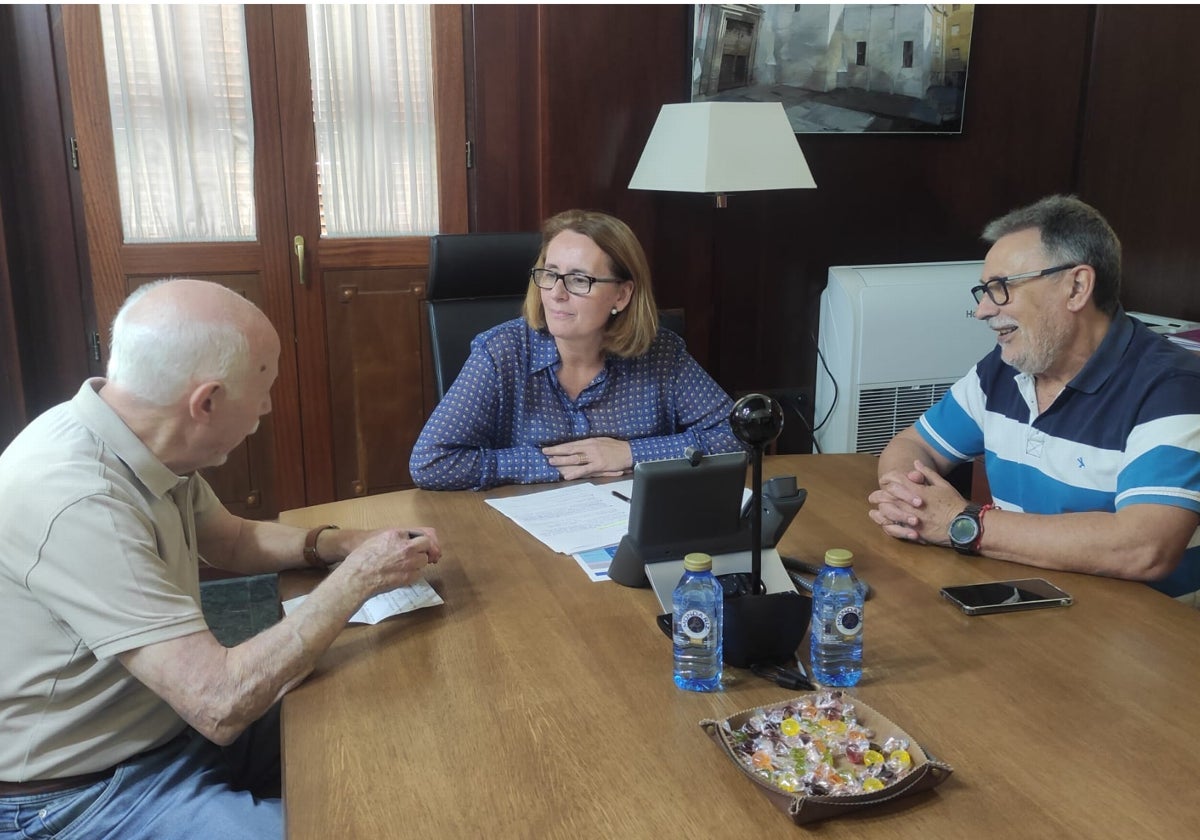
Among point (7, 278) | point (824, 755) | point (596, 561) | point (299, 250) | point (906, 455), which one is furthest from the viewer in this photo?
point (299, 250)

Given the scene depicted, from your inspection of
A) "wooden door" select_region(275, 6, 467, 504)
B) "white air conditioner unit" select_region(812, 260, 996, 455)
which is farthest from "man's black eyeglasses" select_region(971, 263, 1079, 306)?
"wooden door" select_region(275, 6, 467, 504)

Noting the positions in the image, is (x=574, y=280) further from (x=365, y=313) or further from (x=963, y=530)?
(x=365, y=313)

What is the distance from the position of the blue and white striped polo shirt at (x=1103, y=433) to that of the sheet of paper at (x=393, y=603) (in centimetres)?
103

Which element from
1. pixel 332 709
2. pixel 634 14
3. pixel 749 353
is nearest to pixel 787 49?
pixel 634 14

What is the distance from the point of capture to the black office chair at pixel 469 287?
2248 millimetres

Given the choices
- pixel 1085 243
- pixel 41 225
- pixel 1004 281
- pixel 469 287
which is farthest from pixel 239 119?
pixel 1085 243

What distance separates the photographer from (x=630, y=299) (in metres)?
2.08

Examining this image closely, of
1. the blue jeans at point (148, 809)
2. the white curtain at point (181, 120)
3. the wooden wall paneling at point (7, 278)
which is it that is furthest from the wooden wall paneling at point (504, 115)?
the blue jeans at point (148, 809)

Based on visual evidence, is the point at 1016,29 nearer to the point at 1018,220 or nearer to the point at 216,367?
the point at 1018,220

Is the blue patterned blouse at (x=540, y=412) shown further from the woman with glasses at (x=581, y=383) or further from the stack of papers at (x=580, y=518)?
the stack of papers at (x=580, y=518)

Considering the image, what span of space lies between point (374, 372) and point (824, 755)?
245 centimetres

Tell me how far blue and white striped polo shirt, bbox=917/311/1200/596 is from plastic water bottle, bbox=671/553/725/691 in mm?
748

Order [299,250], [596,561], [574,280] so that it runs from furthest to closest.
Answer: [299,250], [574,280], [596,561]

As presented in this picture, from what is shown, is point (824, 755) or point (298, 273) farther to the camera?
point (298, 273)
